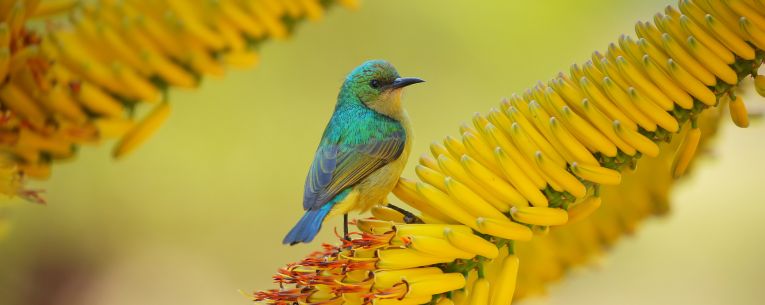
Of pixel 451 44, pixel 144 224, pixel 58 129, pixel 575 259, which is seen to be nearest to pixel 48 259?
pixel 144 224

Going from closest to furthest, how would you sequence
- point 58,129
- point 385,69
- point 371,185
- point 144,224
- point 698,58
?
point 698,58, point 58,129, point 371,185, point 385,69, point 144,224

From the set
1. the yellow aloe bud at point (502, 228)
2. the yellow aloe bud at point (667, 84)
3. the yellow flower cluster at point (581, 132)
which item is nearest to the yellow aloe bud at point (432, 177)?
the yellow flower cluster at point (581, 132)

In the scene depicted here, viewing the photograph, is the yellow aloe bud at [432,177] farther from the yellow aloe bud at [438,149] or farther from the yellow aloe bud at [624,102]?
the yellow aloe bud at [624,102]

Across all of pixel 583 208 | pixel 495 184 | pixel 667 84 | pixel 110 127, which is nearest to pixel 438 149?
pixel 495 184

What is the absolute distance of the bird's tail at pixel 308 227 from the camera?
163 centimetres

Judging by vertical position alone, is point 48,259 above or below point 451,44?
below

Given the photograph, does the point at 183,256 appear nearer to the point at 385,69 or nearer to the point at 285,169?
the point at 285,169

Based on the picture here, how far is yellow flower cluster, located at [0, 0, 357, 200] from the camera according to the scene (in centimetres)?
170

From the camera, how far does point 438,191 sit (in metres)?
1.47

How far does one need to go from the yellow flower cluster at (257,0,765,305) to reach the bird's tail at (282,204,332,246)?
17 cm

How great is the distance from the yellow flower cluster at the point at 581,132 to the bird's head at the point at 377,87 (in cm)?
65

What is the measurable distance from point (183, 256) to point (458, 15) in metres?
1.08

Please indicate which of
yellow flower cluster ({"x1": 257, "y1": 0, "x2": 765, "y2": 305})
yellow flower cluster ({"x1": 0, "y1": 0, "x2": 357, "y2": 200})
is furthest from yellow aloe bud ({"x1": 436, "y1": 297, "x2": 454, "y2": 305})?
yellow flower cluster ({"x1": 0, "y1": 0, "x2": 357, "y2": 200})

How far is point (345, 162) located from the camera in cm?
198
